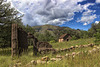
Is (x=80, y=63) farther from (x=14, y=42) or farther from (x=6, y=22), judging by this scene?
(x=6, y=22)

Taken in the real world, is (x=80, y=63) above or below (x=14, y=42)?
below

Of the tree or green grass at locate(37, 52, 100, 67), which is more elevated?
the tree

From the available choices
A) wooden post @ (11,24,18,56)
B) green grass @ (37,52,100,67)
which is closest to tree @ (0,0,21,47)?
wooden post @ (11,24,18,56)

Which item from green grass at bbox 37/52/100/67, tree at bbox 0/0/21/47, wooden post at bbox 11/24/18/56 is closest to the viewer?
green grass at bbox 37/52/100/67

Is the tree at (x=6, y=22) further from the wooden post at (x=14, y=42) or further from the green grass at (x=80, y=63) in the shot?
the green grass at (x=80, y=63)

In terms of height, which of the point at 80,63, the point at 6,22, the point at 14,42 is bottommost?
the point at 80,63

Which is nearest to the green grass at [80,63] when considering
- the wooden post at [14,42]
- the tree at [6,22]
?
the wooden post at [14,42]

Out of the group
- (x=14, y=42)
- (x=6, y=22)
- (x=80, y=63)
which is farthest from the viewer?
(x=6, y=22)

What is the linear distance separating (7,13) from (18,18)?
2.17 m

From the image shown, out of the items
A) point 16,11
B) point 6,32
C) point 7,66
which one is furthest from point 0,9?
point 7,66

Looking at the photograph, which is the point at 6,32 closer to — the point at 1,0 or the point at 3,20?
the point at 3,20

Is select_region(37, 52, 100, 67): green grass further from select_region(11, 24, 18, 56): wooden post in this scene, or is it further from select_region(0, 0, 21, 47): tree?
select_region(0, 0, 21, 47): tree

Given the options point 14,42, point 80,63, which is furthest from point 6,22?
point 80,63

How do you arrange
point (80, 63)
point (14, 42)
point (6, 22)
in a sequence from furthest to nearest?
1. point (6, 22)
2. point (14, 42)
3. point (80, 63)
